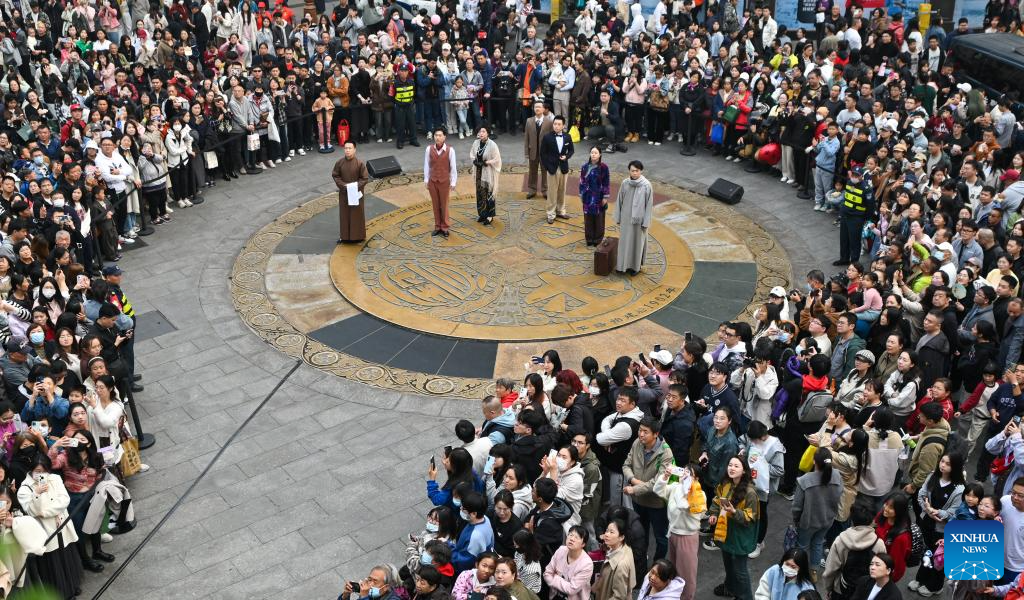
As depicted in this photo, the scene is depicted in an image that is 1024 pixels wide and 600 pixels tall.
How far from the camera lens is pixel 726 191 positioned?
18016 mm

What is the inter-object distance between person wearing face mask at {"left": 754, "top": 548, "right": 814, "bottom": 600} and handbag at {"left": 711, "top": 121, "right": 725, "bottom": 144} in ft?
43.7

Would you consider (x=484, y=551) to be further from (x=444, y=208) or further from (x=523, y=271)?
(x=444, y=208)

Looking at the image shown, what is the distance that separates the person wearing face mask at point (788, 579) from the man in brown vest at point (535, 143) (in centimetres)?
1049

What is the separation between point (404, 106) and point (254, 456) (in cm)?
1075

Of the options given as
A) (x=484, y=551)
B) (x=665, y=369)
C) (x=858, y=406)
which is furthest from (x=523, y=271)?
(x=484, y=551)

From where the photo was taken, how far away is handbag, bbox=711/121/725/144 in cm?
1988

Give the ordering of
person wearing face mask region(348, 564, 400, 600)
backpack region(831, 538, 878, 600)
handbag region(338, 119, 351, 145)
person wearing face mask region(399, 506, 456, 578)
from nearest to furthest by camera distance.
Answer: person wearing face mask region(348, 564, 400, 600) → backpack region(831, 538, 878, 600) → person wearing face mask region(399, 506, 456, 578) → handbag region(338, 119, 351, 145)

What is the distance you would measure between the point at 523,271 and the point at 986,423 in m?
7.26

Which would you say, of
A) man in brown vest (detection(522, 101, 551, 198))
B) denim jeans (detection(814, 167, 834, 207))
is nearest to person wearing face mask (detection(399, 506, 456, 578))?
man in brown vest (detection(522, 101, 551, 198))

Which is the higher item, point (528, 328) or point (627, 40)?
point (627, 40)

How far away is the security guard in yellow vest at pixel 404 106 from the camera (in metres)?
20.3

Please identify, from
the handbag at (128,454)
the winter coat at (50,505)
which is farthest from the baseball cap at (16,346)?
the winter coat at (50,505)

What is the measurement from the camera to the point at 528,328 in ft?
46.2

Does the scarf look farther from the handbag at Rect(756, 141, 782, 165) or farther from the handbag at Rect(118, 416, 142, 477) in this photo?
the handbag at Rect(118, 416, 142, 477)
